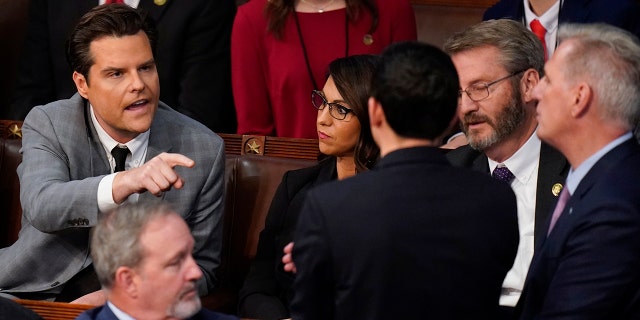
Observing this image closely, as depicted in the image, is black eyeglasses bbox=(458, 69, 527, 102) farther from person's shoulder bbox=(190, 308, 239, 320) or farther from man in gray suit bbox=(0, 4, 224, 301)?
person's shoulder bbox=(190, 308, 239, 320)

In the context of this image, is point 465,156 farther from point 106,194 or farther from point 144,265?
point 144,265

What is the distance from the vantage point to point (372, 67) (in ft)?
10.1

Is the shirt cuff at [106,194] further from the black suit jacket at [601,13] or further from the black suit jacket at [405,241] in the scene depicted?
the black suit jacket at [601,13]

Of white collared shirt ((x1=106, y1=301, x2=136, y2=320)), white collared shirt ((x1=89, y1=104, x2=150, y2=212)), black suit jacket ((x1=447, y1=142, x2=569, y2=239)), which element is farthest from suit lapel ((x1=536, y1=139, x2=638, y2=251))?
white collared shirt ((x1=89, y1=104, x2=150, y2=212))

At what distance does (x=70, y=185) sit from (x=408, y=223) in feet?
4.03

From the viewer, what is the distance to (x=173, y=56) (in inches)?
160

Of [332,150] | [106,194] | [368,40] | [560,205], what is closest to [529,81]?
[332,150]

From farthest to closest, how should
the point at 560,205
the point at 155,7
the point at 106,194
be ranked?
the point at 155,7 → the point at 106,194 → the point at 560,205

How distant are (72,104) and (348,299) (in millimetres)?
1430

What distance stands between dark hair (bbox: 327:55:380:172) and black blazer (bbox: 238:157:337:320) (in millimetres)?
132

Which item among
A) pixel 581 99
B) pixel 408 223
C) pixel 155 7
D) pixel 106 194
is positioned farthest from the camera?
pixel 155 7

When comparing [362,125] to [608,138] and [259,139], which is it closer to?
[259,139]

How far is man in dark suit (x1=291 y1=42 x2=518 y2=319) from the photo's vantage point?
6.59 ft

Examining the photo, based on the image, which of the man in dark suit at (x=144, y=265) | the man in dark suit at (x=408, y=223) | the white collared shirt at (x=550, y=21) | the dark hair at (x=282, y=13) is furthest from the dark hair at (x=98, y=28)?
the white collared shirt at (x=550, y=21)
